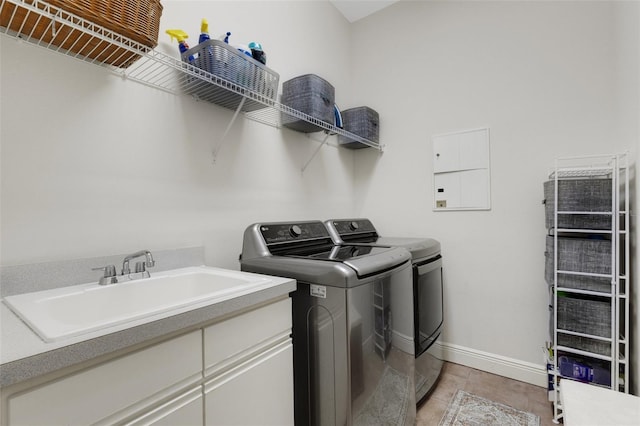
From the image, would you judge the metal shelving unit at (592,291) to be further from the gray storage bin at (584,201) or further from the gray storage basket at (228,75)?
the gray storage basket at (228,75)

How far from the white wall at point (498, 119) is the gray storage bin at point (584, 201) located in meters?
0.28

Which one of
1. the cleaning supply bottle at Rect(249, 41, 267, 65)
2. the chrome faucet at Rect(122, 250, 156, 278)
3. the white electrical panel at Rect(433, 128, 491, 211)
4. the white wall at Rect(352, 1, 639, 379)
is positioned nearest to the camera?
the chrome faucet at Rect(122, 250, 156, 278)

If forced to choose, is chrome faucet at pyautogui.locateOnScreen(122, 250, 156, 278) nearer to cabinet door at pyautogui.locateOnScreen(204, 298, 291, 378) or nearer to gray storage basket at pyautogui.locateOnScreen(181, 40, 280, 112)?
cabinet door at pyautogui.locateOnScreen(204, 298, 291, 378)

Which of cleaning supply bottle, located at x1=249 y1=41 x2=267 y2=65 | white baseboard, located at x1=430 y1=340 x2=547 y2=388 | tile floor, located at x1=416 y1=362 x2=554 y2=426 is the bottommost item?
tile floor, located at x1=416 y1=362 x2=554 y2=426

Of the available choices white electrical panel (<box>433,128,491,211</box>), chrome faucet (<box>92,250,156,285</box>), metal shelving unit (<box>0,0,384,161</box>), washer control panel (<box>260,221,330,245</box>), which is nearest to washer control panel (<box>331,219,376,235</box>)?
washer control panel (<box>260,221,330,245</box>)

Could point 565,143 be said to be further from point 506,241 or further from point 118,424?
point 118,424

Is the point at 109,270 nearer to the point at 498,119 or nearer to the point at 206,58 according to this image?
the point at 206,58

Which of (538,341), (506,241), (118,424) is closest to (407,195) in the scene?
(506,241)

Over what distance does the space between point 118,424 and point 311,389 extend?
2.51ft

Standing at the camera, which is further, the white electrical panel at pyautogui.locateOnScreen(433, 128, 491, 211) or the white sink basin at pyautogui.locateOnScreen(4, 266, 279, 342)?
the white electrical panel at pyautogui.locateOnScreen(433, 128, 491, 211)

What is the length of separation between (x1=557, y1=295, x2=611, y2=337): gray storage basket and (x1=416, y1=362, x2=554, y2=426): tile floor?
20.6 inches

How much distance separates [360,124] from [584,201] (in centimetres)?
149

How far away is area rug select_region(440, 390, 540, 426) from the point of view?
1645 mm

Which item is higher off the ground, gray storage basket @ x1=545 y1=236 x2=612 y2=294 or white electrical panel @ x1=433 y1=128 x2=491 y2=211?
white electrical panel @ x1=433 y1=128 x2=491 y2=211
